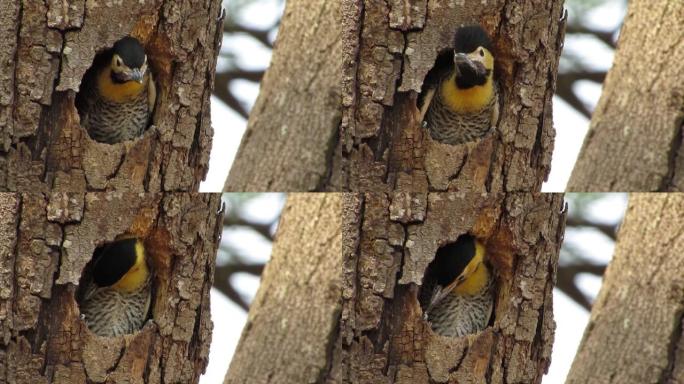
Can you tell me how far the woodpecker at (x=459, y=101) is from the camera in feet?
14.9

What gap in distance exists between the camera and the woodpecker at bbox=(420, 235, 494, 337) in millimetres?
4551

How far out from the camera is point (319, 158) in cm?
494

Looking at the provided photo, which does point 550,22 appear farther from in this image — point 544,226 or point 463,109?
point 544,226

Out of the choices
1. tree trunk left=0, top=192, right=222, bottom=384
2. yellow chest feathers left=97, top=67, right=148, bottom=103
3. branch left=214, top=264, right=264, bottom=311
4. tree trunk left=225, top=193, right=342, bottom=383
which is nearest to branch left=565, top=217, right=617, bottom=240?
tree trunk left=225, top=193, right=342, bottom=383

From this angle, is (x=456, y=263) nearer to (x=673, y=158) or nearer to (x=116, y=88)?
(x=673, y=158)

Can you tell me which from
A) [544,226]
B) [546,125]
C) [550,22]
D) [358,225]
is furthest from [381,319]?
[550,22]

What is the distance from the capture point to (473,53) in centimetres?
438

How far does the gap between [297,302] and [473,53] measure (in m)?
1.34

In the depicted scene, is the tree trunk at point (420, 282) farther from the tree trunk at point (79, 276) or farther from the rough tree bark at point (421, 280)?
the tree trunk at point (79, 276)

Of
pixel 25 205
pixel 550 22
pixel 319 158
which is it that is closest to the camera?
pixel 25 205

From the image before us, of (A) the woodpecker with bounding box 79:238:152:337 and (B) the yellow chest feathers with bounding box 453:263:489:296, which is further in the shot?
(B) the yellow chest feathers with bounding box 453:263:489:296

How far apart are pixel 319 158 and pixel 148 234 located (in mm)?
897

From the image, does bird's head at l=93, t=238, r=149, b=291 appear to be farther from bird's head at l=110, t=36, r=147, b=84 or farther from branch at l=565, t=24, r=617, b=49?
branch at l=565, t=24, r=617, b=49

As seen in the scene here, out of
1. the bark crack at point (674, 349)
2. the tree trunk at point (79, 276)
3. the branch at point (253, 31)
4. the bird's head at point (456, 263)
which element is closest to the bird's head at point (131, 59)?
the tree trunk at point (79, 276)
